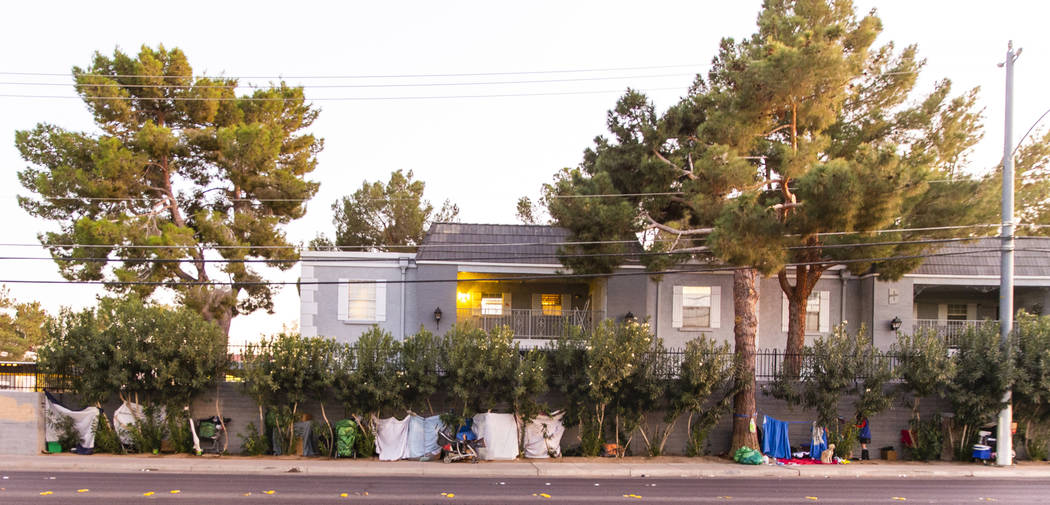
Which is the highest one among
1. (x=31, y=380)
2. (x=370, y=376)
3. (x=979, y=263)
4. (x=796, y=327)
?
(x=979, y=263)

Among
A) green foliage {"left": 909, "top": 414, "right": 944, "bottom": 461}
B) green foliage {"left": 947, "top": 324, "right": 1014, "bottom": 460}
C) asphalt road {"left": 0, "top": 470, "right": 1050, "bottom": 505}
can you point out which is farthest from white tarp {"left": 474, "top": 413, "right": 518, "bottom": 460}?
green foliage {"left": 947, "top": 324, "right": 1014, "bottom": 460}

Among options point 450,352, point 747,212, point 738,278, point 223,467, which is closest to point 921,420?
point 738,278

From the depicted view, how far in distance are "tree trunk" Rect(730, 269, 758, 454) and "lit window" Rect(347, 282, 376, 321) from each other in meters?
11.3

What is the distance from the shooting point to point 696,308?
24.2m

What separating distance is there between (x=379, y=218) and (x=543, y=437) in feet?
80.5

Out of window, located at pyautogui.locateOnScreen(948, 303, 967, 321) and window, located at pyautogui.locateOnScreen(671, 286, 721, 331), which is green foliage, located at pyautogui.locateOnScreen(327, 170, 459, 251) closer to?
window, located at pyautogui.locateOnScreen(671, 286, 721, 331)

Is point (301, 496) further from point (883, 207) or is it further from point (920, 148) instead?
point (920, 148)

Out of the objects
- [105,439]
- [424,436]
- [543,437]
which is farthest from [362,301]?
[543,437]

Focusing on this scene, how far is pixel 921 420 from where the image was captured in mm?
18828

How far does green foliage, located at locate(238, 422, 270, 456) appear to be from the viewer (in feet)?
57.4

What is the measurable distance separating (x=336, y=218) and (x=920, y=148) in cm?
2981

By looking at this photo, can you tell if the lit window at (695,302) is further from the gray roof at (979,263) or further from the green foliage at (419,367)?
the green foliage at (419,367)

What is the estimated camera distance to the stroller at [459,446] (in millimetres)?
17125

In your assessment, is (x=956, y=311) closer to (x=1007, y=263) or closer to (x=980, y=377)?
(x=980, y=377)
